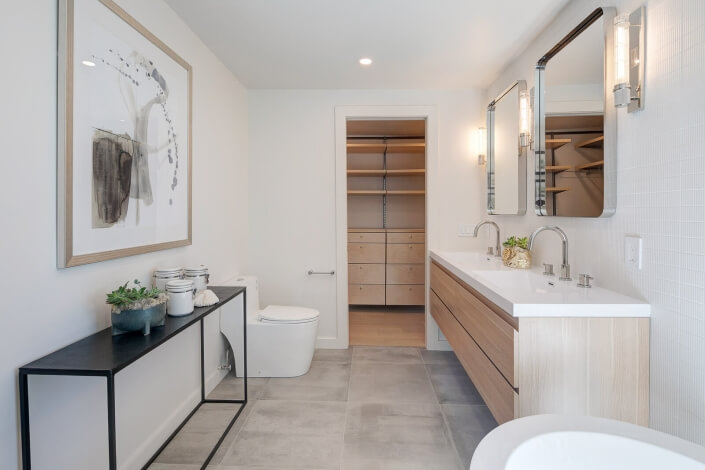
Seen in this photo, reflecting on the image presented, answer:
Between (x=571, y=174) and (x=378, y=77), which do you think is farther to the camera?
(x=378, y=77)

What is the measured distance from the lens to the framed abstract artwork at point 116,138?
134 centimetres

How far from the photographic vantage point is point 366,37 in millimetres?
2445

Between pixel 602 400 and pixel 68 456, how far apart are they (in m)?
2.00

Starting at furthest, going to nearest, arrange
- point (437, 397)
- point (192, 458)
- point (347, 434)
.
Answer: point (437, 397) → point (347, 434) → point (192, 458)

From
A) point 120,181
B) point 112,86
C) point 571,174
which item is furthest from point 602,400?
point 112,86

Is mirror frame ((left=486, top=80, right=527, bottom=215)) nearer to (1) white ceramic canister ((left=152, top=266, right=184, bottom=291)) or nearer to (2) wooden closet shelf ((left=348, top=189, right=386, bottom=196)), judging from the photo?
(2) wooden closet shelf ((left=348, top=189, right=386, bottom=196))

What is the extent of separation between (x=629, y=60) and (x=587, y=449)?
152 cm

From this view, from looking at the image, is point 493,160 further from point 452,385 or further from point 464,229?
point 452,385

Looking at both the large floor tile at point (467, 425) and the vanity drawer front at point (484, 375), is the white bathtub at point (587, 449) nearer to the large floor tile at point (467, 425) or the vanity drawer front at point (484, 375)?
the vanity drawer front at point (484, 375)

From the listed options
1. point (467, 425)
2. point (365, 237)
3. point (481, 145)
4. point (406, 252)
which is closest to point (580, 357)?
point (467, 425)

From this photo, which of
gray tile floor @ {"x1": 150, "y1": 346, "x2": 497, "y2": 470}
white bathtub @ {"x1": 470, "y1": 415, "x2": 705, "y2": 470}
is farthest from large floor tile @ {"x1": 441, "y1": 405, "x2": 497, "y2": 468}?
white bathtub @ {"x1": 470, "y1": 415, "x2": 705, "y2": 470}

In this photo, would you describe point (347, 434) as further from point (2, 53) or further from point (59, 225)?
point (2, 53)

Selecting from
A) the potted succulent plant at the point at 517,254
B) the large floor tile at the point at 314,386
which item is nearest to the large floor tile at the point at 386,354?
the large floor tile at the point at 314,386

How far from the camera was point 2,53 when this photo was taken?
111cm
